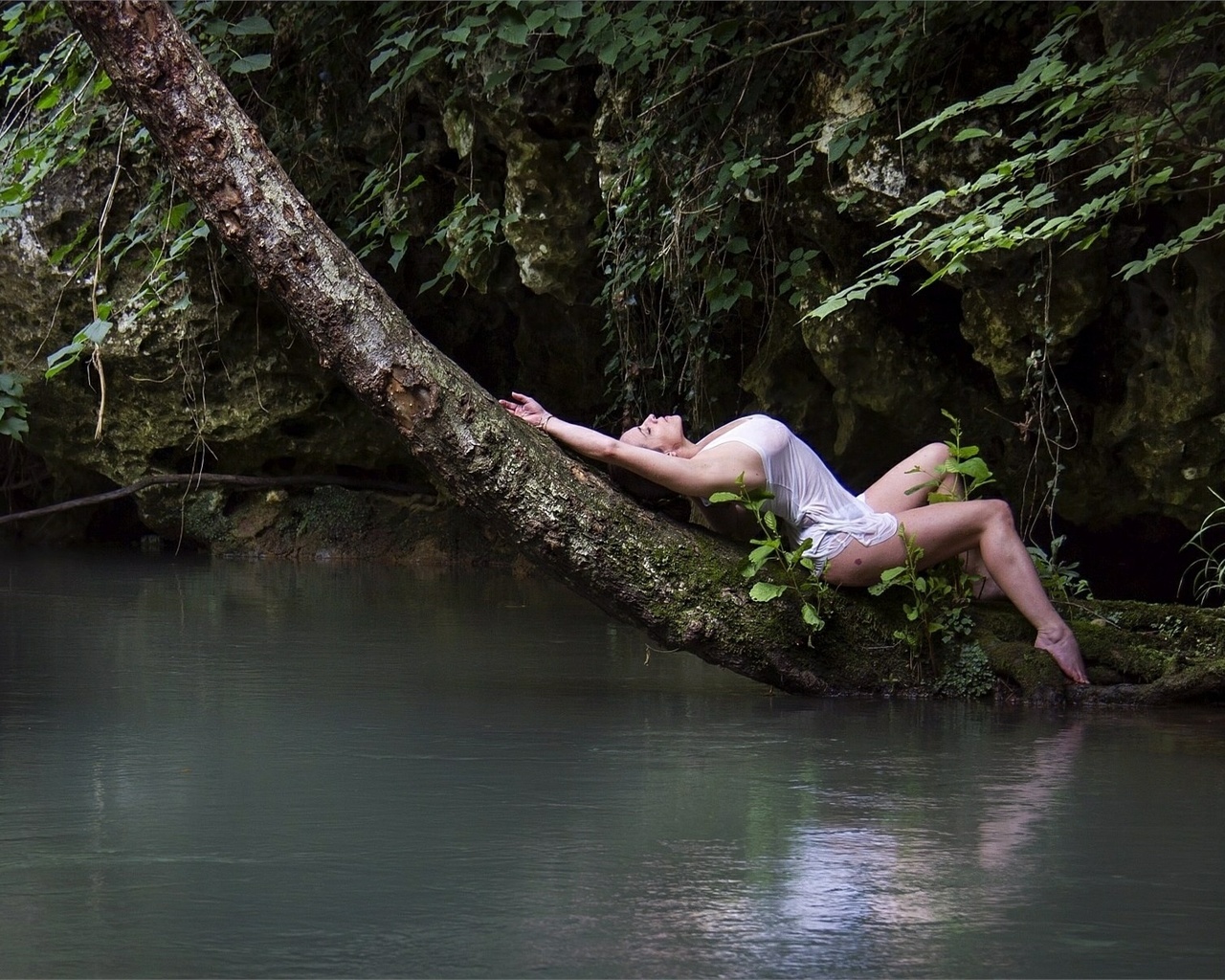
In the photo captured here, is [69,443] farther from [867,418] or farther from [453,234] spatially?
[867,418]

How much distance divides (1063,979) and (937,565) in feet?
9.61

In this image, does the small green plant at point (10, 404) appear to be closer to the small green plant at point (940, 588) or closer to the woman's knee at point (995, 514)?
the small green plant at point (940, 588)

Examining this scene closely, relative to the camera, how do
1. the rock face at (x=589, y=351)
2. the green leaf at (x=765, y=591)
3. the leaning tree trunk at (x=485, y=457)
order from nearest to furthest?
the leaning tree trunk at (x=485, y=457) < the green leaf at (x=765, y=591) < the rock face at (x=589, y=351)

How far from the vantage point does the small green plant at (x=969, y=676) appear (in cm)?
527

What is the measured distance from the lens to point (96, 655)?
20.7 feet

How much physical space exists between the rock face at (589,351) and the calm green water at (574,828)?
2.05 metres

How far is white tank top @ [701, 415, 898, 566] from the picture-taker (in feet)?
17.0

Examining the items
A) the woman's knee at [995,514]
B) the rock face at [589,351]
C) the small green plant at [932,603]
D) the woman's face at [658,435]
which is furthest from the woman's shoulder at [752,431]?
the rock face at [589,351]

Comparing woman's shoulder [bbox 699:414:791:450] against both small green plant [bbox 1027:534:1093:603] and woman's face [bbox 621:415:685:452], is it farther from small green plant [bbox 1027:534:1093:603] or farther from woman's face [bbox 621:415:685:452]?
small green plant [bbox 1027:534:1093:603]

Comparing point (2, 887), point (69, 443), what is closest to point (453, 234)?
point (69, 443)

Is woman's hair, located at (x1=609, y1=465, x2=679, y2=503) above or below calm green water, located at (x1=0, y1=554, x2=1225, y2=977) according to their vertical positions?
above

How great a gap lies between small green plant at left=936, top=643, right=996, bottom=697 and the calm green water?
183 millimetres

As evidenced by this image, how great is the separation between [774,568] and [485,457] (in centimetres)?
113

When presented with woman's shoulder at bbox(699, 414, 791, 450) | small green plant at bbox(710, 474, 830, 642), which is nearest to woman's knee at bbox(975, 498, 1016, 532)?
small green plant at bbox(710, 474, 830, 642)
